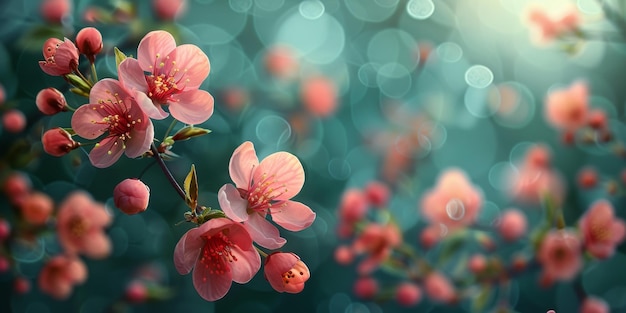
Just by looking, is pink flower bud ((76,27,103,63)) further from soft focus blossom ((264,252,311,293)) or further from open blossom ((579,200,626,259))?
open blossom ((579,200,626,259))

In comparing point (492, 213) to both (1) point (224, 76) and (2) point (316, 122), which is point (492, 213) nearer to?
(2) point (316, 122)

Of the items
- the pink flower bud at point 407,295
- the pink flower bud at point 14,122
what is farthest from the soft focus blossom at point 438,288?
the pink flower bud at point 14,122

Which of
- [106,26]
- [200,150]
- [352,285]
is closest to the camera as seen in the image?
[106,26]

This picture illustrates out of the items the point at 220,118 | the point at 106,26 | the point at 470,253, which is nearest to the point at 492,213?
the point at 470,253

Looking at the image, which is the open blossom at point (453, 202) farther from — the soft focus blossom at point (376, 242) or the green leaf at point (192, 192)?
the green leaf at point (192, 192)

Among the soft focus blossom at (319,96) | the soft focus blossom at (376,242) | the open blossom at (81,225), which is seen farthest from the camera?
the soft focus blossom at (319,96)

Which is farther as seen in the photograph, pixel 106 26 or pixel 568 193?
pixel 568 193

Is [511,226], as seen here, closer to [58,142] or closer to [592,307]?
[592,307]

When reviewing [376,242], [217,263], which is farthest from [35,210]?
[217,263]
